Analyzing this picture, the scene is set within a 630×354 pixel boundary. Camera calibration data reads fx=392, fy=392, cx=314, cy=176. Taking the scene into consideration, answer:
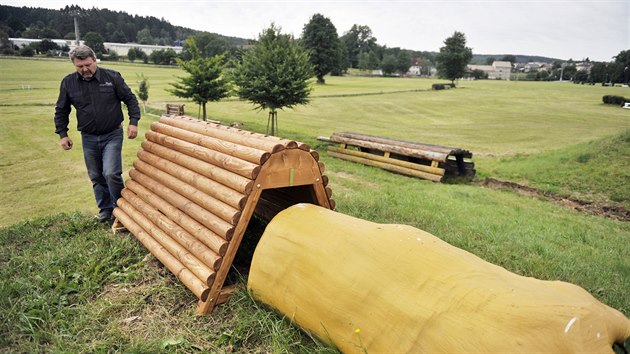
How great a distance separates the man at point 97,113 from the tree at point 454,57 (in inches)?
2748

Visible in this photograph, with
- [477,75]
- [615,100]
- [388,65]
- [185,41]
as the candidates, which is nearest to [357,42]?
[388,65]

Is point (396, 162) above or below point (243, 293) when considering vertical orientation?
below

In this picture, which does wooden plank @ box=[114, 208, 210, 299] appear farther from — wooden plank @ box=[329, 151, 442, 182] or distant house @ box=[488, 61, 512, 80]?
distant house @ box=[488, 61, 512, 80]

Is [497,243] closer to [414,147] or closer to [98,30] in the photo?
[414,147]

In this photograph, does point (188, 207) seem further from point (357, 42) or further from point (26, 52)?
point (357, 42)

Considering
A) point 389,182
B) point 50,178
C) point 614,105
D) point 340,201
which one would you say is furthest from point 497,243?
point 614,105

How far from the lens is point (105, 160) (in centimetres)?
557

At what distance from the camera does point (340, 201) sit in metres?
7.28

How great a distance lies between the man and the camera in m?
5.33

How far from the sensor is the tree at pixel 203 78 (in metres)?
19.5

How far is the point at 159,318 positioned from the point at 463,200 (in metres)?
7.04

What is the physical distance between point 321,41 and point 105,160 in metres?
62.8

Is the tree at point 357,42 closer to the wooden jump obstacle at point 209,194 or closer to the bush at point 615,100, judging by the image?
the bush at point 615,100

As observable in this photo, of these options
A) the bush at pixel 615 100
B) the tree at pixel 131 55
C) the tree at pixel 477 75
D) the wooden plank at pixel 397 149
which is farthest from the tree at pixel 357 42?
the wooden plank at pixel 397 149
